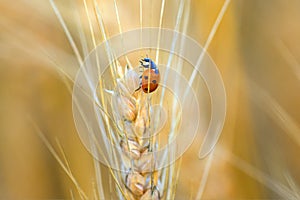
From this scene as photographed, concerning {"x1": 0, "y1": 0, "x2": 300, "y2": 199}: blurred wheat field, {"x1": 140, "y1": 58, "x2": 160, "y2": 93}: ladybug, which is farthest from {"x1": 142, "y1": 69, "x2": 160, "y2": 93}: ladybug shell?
{"x1": 0, "y1": 0, "x2": 300, "y2": 199}: blurred wheat field

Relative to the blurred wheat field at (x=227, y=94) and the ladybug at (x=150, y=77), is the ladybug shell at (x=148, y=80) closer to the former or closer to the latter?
the ladybug at (x=150, y=77)

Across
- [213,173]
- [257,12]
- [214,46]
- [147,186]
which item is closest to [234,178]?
[213,173]

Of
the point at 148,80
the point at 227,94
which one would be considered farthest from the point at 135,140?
the point at 227,94

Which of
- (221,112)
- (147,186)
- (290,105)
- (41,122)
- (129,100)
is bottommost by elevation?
(147,186)

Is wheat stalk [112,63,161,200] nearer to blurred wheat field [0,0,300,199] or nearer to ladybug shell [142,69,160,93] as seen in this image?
ladybug shell [142,69,160,93]

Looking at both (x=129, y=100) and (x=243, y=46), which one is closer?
(x=129, y=100)

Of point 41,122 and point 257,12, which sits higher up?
point 257,12

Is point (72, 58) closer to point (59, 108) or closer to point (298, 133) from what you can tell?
point (59, 108)

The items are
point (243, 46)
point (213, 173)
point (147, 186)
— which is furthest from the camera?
point (243, 46)
